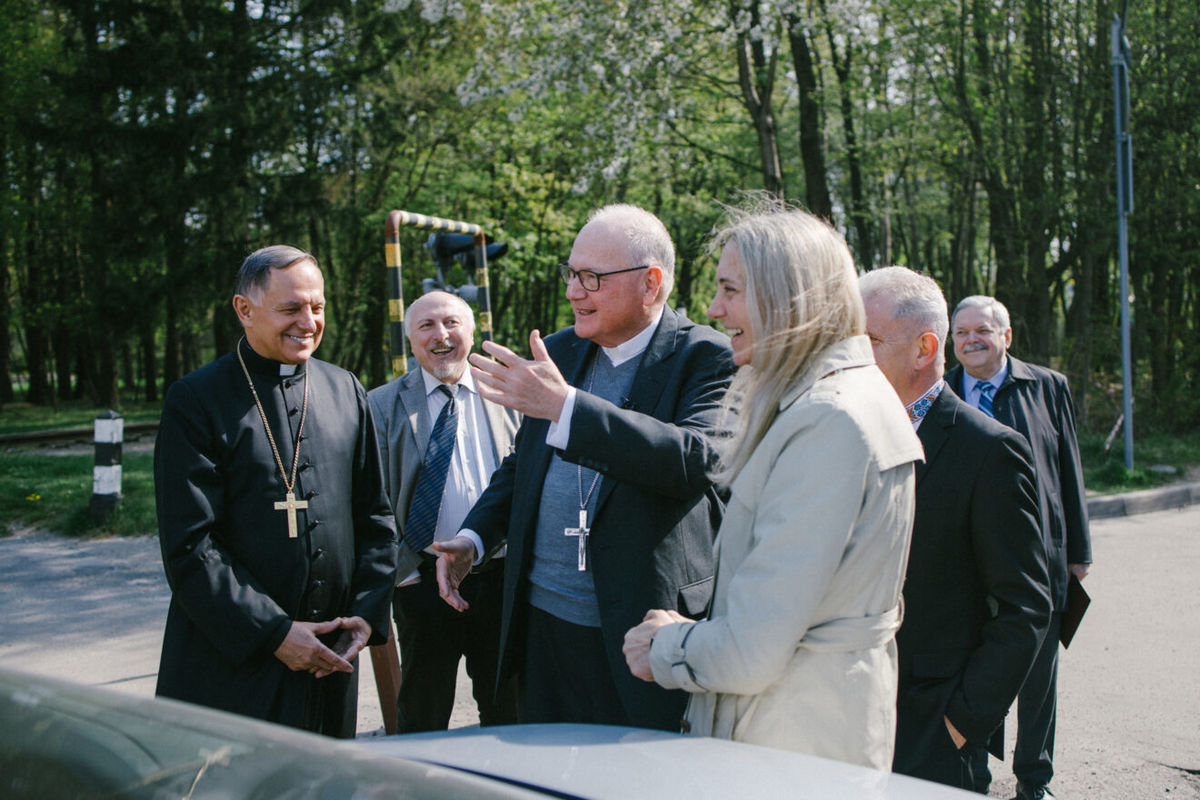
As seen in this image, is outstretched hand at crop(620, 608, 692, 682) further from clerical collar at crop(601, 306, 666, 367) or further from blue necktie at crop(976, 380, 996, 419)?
blue necktie at crop(976, 380, 996, 419)

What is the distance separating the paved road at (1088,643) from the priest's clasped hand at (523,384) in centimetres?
203

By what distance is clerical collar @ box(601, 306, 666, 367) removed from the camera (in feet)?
9.87

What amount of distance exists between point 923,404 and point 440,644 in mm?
2296

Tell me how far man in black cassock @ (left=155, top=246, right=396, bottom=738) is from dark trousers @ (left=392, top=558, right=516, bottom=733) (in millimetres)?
892

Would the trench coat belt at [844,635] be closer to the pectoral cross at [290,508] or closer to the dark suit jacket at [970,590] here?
the dark suit jacket at [970,590]

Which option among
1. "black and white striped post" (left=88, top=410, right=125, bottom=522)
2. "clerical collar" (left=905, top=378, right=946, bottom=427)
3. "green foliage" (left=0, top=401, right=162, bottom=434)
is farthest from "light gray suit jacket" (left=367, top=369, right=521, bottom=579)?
"green foliage" (left=0, top=401, right=162, bottom=434)

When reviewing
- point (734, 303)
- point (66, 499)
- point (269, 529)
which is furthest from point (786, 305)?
point (66, 499)

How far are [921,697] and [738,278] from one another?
1297 millimetres

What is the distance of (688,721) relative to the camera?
212 centimetres

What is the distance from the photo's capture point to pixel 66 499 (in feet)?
33.3

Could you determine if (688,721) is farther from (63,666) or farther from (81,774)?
(63,666)

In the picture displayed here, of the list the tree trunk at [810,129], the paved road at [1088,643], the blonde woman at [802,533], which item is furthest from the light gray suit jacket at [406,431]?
the tree trunk at [810,129]

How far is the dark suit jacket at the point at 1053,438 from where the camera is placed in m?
4.18

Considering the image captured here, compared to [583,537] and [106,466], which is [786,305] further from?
[106,466]
